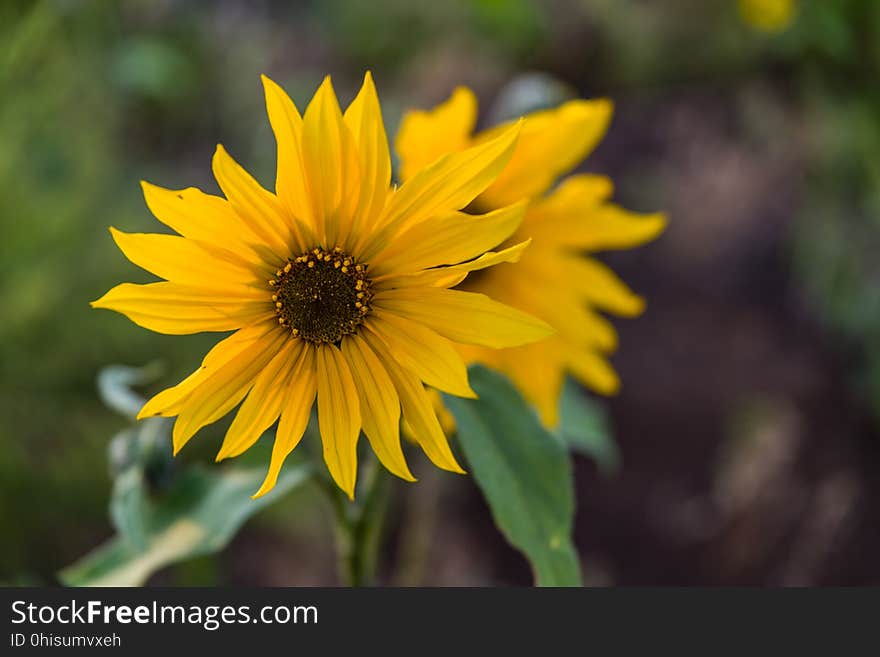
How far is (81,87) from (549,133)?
187 cm

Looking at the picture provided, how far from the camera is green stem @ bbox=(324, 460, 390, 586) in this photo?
693 mm

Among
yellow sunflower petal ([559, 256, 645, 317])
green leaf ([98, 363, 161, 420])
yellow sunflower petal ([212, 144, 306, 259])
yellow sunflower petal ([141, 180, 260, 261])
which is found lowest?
yellow sunflower petal ([141, 180, 260, 261])

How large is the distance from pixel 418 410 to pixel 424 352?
0.12ft

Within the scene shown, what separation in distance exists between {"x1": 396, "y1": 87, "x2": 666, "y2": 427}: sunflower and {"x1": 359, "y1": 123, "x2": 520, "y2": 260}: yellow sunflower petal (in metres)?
0.19

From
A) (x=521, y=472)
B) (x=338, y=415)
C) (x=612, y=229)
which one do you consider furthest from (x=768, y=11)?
(x=338, y=415)

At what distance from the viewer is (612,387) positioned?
2.66 ft

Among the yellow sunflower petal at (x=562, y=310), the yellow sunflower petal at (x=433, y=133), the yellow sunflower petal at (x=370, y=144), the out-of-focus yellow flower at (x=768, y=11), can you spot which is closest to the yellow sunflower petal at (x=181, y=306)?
the yellow sunflower petal at (x=370, y=144)

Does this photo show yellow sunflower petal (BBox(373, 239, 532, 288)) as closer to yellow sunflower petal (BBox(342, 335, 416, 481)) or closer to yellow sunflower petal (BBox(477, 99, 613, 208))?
yellow sunflower petal (BBox(342, 335, 416, 481))

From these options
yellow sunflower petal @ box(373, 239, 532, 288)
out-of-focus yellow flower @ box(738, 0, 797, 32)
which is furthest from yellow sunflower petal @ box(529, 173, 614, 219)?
out-of-focus yellow flower @ box(738, 0, 797, 32)

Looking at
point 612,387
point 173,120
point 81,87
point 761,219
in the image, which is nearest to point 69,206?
point 81,87

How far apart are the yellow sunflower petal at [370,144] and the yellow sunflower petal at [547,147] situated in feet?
0.76

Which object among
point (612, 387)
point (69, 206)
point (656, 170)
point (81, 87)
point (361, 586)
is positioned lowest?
point (361, 586)

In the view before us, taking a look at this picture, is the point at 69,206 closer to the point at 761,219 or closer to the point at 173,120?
the point at 173,120

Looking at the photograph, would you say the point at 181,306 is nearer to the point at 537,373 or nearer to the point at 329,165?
the point at 329,165
